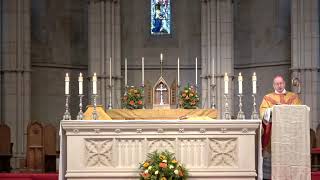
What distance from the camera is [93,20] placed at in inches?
964

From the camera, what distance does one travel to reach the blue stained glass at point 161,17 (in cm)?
2652

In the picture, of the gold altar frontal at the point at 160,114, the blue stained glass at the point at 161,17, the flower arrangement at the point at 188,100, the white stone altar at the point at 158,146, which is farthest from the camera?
the blue stained glass at the point at 161,17

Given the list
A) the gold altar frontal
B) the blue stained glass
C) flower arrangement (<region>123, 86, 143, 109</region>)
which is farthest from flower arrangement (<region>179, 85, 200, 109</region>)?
the blue stained glass

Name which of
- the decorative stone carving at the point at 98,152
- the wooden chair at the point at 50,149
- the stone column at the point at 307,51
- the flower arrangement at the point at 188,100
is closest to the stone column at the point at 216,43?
the stone column at the point at 307,51

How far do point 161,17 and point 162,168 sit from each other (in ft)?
53.5

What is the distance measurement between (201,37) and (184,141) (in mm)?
14406

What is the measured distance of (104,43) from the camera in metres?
24.4

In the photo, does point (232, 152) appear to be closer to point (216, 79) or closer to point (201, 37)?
point (216, 79)

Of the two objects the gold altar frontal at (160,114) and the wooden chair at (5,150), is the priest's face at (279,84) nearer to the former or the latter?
the gold altar frontal at (160,114)

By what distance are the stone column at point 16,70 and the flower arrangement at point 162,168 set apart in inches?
464

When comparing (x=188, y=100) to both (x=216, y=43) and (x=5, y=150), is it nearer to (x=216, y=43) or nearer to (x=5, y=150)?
(x=5, y=150)

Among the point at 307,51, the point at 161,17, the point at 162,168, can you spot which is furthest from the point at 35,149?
the point at 161,17

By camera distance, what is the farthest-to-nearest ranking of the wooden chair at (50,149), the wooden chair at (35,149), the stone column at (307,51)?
the stone column at (307,51)
the wooden chair at (50,149)
the wooden chair at (35,149)

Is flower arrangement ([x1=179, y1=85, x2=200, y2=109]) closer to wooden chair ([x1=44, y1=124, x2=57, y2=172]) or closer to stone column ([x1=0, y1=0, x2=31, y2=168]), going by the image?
wooden chair ([x1=44, y1=124, x2=57, y2=172])
